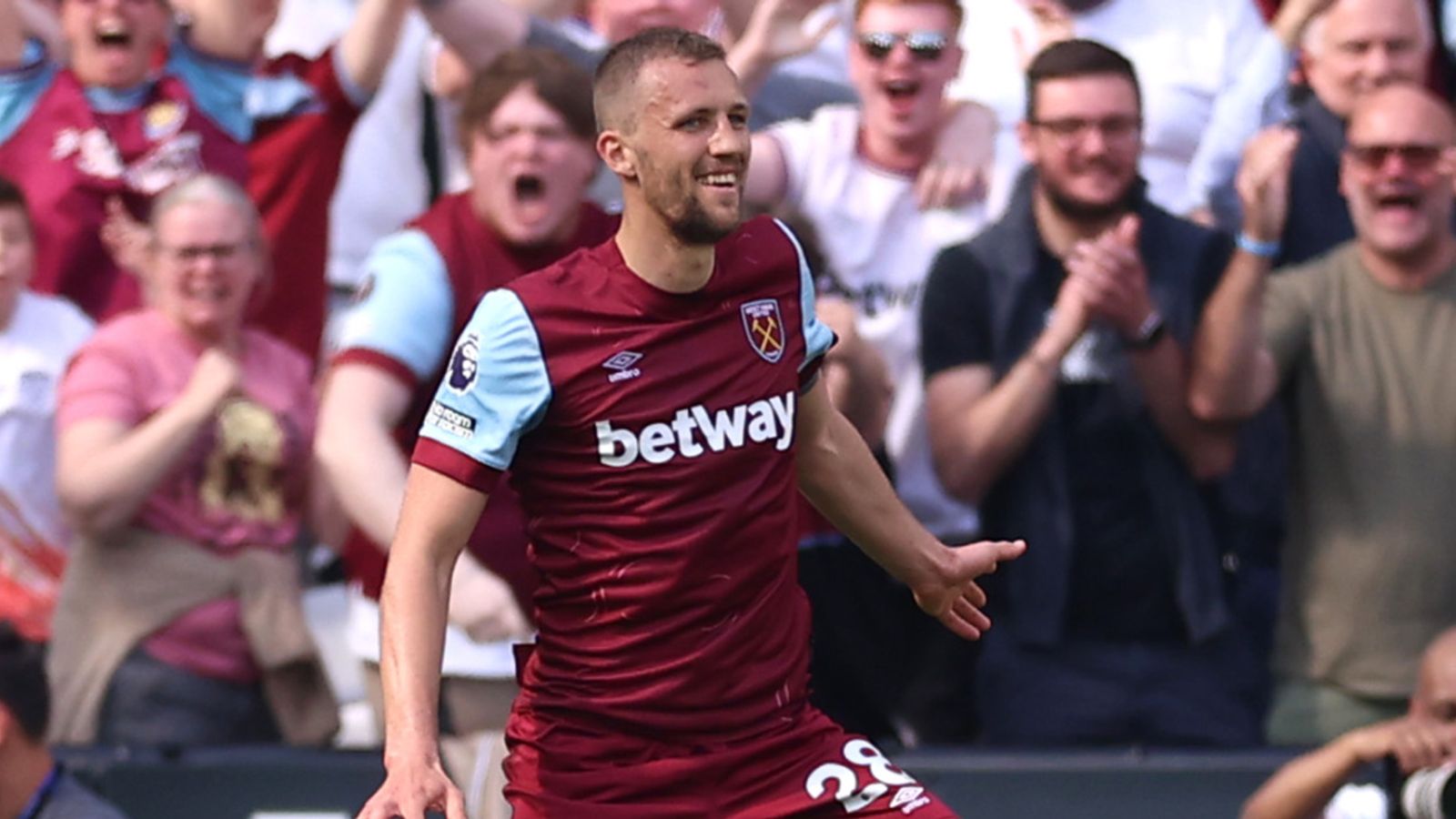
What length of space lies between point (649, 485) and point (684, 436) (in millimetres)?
106

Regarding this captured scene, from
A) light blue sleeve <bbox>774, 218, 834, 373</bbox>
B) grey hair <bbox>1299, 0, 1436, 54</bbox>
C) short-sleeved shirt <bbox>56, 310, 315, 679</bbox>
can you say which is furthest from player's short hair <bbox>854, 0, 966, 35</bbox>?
light blue sleeve <bbox>774, 218, 834, 373</bbox>

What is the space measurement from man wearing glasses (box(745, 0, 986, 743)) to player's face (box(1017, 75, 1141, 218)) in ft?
1.43

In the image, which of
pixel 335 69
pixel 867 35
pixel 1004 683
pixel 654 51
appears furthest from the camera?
pixel 335 69

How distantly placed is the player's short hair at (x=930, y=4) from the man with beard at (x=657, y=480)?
2.60 metres

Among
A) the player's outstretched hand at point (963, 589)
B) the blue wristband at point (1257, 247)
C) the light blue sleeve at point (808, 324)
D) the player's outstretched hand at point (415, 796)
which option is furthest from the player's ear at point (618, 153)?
the blue wristband at point (1257, 247)

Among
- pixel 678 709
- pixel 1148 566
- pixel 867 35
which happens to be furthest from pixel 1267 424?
pixel 678 709

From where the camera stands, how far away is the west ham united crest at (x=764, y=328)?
458cm

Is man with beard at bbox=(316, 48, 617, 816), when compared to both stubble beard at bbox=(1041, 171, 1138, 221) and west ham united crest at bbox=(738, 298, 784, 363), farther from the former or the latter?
west ham united crest at bbox=(738, 298, 784, 363)

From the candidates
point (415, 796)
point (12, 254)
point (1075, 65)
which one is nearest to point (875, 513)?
point (415, 796)

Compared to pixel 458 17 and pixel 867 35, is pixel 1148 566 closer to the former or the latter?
pixel 867 35

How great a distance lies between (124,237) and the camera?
7316 millimetres

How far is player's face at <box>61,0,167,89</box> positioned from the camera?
738cm

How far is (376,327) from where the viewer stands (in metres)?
6.25

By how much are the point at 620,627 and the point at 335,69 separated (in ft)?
11.6
